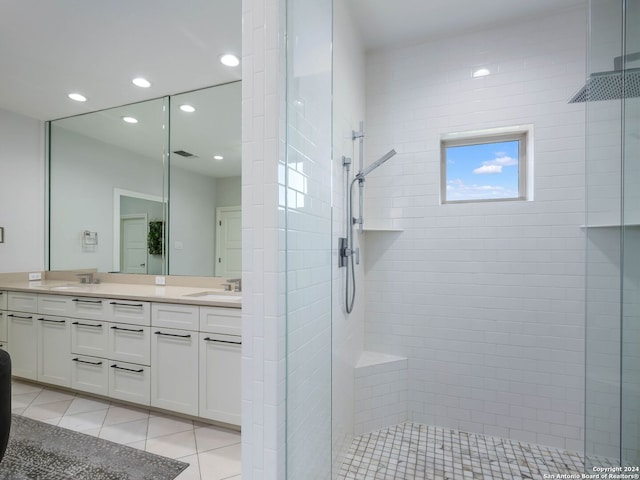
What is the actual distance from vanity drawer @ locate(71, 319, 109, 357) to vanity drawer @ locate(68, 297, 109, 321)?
47 mm

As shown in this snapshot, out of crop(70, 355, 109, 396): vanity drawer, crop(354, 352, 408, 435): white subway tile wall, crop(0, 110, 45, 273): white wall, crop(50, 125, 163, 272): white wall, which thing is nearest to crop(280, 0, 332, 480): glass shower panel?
crop(354, 352, 408, 435): white subway tile wall

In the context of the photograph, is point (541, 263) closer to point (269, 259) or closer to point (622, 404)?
point (622, 404)

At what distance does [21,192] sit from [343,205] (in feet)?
11.6

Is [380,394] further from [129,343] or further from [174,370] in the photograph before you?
[129,343]

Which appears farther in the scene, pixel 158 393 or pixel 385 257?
pixel 385 257

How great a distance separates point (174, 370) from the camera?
7.34 feet

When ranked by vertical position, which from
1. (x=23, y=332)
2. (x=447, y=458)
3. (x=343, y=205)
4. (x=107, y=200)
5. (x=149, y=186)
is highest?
(x=149, y=186)

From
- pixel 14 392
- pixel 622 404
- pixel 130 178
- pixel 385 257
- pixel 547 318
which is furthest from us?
pixel 130 178

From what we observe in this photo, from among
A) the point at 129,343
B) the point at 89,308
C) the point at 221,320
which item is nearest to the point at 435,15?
the point at 221,320

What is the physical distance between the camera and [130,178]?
3227mm

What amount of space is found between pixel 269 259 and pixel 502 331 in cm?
190

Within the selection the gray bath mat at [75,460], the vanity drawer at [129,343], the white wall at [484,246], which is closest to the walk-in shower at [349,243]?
the white wall at [484,246]

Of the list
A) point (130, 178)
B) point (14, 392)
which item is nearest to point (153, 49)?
point (130, 178)

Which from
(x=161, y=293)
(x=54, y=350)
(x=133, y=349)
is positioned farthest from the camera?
(x=54, y=350)
